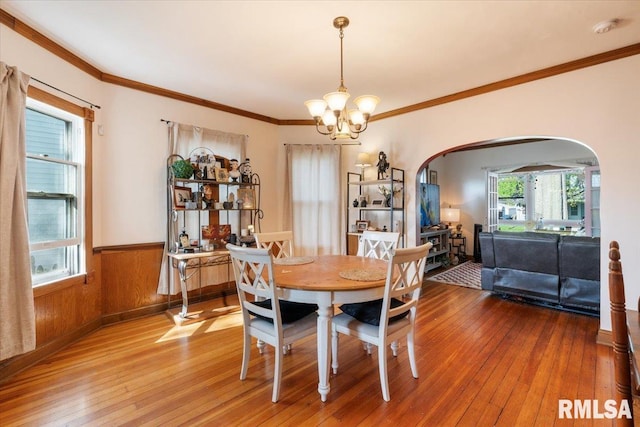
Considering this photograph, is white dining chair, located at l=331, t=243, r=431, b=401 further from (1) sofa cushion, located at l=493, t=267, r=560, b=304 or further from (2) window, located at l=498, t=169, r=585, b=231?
(2) window, located at l=498, t=169, r=585, b=231

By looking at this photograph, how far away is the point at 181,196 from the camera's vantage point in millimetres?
3486

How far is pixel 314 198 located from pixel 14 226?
3323 mm

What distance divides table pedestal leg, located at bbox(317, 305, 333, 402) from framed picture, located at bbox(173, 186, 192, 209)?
2365 millimetres

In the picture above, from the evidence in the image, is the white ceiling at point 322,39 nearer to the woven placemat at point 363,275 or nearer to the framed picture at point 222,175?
the framed picture at point 222,175

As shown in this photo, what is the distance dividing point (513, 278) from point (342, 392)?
117 inches

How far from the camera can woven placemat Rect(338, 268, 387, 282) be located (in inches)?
78.0

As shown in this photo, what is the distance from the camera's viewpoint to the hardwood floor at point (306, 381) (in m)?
1.78

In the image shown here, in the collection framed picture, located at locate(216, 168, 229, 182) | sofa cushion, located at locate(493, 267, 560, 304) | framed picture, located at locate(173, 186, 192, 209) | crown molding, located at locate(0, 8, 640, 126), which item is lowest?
sofa cushion, located at locate(493, 267, 560, 304)

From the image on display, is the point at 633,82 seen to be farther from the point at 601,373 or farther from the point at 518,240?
the point at 601,373

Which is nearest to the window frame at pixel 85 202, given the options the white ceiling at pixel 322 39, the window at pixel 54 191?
the window at pixel 54 191

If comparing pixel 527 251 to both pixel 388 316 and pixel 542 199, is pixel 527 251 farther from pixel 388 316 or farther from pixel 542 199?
pixel 542 199

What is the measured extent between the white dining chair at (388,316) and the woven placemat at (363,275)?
13cm

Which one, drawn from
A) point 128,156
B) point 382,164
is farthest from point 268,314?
point 382,164

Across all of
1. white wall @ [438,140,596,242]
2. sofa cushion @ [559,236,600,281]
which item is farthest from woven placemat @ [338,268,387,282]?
white wall @ [438,140,596,242]
